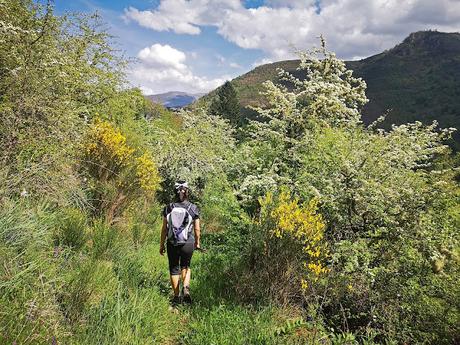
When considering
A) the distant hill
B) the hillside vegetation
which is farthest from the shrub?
the distant hill

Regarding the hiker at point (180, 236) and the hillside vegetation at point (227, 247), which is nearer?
the hillside vegetation at point (227, 247)

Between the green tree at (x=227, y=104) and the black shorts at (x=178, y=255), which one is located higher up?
the green tree at (x=227, y=104)

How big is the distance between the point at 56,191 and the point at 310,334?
4.41 metres

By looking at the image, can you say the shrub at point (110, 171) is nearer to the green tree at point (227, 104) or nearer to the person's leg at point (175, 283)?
the person's leg at point (175, 283)

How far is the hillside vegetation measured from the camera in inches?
159

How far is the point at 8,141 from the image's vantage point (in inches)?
225

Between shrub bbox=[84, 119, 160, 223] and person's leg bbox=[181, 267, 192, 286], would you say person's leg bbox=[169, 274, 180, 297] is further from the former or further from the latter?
shrub bbox=[84, 119, 160, 223]

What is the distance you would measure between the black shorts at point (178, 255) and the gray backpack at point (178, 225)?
0.39ft

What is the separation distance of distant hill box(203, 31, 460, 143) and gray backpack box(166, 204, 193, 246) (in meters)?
71.3

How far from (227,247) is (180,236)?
1924mm

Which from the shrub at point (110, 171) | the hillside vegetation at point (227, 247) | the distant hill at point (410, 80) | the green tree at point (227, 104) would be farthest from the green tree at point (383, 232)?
the distant hill at point (410, 80)

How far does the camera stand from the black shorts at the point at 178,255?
5.70 m

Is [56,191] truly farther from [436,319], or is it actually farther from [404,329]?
[436,319]

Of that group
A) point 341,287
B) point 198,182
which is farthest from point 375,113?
point 341,287
